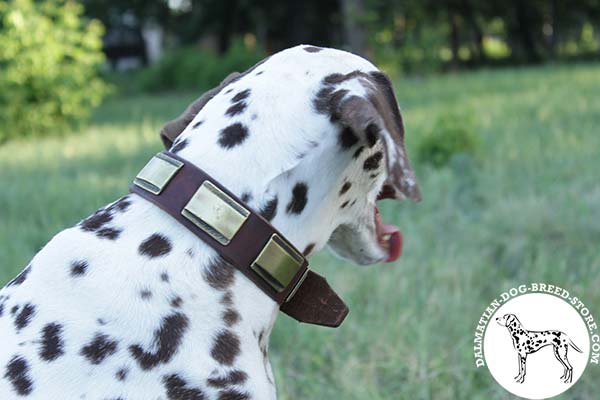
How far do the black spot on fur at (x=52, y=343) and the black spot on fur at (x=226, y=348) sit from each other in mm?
321

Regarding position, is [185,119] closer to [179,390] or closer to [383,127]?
[383,127]

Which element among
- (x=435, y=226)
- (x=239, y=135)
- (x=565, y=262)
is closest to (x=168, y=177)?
(x=239, y=135)

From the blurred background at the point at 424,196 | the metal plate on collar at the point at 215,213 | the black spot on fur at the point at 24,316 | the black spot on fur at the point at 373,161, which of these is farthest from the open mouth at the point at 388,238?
the black spot on fur at the point at 24,316

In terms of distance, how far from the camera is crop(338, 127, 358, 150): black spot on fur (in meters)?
1.71

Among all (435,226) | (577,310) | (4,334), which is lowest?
(435,226)

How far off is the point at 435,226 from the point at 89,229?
9.53 ft

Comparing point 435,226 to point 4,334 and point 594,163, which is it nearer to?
point 594,163

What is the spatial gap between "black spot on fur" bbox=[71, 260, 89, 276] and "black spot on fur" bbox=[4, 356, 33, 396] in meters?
0.21

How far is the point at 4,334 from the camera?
160 cm

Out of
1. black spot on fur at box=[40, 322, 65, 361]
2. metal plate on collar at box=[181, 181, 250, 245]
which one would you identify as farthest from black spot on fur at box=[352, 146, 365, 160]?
black spot on fur at box=[40, 322, 65, 361]

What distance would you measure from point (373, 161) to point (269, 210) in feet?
1.09

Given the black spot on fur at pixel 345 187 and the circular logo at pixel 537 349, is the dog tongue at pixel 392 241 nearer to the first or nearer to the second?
the black spot on fur at pixel 345 187

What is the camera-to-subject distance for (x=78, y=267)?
63.5 inches
